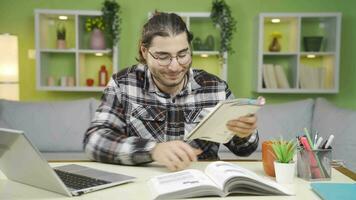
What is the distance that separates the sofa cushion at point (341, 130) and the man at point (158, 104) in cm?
→ 136

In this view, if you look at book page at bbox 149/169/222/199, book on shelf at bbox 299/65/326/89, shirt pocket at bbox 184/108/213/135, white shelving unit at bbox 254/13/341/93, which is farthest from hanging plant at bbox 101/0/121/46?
book page at bbox 149/169/222/199

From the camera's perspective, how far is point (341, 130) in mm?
2768

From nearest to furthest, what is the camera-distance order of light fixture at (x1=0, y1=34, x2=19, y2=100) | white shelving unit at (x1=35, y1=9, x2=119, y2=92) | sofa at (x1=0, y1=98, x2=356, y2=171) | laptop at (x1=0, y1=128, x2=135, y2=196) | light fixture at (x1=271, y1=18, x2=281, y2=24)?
laptop at (x1=0, y1=128, x2=135, y2=196)
sofa at (x1=0, y1=98, x2=356, y2=171)
light fixture at (x1=0, y1=34, x2=19, y2=100)
white shelving unit at (x1=35, y1=9, x2=119, y2=92)
light fixture at (x1=271, y1=18, x2=281, y2=24)

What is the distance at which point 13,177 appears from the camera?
1.12m

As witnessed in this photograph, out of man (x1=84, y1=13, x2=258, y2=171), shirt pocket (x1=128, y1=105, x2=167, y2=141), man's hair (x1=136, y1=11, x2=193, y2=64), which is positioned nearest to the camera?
man (x1=84, y1=13, x2=258, y2=171)

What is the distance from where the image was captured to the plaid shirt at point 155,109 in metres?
1.54

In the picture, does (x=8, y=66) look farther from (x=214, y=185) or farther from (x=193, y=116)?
(x=214, y=185)

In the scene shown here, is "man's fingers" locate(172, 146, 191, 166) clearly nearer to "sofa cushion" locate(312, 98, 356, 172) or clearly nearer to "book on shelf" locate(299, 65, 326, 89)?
"sofa cushion" locate(312, 98, 356, 172)

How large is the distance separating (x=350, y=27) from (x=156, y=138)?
304cm

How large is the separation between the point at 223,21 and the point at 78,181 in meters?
2.87

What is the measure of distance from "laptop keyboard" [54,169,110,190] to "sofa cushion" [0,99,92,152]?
2.08 metres

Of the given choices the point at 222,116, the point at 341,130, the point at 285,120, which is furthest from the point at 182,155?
the point at 285,120

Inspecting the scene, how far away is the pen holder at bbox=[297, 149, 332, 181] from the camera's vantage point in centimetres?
114

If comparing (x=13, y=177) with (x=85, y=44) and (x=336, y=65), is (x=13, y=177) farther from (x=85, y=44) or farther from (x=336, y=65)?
(x=336, y=65)
